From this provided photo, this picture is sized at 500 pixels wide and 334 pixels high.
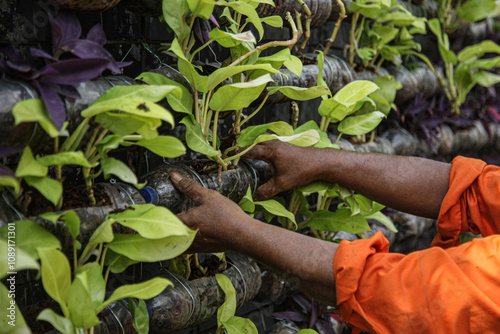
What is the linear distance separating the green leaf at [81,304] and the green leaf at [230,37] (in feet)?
1.80

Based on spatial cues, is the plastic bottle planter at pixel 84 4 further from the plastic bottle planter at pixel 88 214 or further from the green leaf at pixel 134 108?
the plastic bottle planter at pixel 88 214

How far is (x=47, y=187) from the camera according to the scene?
2.43ft

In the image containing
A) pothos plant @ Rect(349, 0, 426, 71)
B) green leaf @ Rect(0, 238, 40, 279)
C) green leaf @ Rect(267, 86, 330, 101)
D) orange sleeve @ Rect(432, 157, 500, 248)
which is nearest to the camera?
green leaf @ Rect(0, 238, 40, 279)

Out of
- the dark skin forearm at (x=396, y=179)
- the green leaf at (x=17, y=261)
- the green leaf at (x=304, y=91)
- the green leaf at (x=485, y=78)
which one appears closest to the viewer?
the green leaf at (x=17, y=261)

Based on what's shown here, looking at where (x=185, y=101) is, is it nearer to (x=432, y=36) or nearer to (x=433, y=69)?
(x=433, y=69)

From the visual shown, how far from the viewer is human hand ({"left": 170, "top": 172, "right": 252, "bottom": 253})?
0.97m

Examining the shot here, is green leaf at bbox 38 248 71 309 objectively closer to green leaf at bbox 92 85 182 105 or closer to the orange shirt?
green leaf at bbox 92 85 182 105

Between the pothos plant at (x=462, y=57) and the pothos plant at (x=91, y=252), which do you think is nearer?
the pothos plant at (x=91, y=252)

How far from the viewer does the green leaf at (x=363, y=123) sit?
4.62 ft

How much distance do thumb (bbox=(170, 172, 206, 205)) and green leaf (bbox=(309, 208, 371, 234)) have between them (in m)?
0.51

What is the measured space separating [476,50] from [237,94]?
5.75 feet

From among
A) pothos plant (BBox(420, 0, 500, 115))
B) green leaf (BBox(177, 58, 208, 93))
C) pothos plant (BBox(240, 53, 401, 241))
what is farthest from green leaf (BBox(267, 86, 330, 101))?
pothos plant (BBox(420, 0, 500, 115))

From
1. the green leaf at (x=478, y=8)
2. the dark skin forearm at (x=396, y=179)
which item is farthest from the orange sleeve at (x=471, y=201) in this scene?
the green leaf at (x=478, y=8)

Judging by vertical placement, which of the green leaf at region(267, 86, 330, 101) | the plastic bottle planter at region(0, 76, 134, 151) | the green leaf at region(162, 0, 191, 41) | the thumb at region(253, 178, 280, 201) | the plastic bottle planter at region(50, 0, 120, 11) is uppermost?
the plastic bottle planter at region(50, 0, 120, 11)
